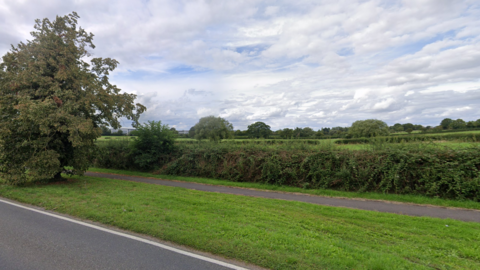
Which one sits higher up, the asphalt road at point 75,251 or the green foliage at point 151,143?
the green foliage at point 151,143

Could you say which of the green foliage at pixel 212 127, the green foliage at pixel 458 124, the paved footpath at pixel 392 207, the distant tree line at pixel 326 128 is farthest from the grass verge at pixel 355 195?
the green foliage at pixel 212 127

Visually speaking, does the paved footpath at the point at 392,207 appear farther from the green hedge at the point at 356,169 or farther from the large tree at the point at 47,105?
the large tree at the point at 47,105

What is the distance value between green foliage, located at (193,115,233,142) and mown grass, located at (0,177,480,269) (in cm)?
3464

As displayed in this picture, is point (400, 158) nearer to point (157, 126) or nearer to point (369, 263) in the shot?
point (369, 263)

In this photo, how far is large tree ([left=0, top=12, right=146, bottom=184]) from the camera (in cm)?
1048

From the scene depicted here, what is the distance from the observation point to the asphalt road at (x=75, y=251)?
4.23 meters

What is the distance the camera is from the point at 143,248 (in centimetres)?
490

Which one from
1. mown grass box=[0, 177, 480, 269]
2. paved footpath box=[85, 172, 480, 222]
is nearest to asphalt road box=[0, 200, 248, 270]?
mown grass box=[0, 177, 480, 269]

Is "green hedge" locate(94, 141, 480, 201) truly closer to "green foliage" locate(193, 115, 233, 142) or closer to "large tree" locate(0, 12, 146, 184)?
"large tree" locate(0, 12, 146, 184)

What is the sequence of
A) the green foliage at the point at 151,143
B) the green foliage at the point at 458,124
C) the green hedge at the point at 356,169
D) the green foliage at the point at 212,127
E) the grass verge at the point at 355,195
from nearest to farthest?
the grass verge at the point at 355,195 < the green hedge at the point at 356,169 < the green foliage at the point at 151,143 < the green foliage at the point at 458,124 < the green foliage at the point at 212,127

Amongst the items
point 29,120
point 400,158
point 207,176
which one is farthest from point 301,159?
point 29,120

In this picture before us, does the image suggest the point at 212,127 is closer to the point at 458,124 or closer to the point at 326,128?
the point at 326,128

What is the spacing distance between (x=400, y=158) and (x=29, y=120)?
1617 cm

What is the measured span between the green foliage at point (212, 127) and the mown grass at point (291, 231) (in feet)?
114
